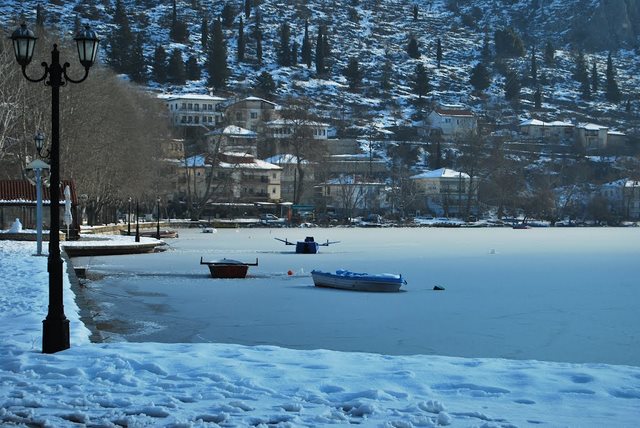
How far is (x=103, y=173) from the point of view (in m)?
64.9

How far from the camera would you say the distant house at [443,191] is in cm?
13912

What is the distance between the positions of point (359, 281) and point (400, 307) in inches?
225

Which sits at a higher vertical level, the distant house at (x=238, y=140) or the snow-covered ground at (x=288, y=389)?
the distant house at (x=238, y=140)

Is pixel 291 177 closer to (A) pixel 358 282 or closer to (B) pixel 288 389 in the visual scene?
(A) pixel 358 282

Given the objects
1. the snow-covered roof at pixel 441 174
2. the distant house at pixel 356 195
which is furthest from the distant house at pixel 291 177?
the snow-covered roof at pixel 441 174

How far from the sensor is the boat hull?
29.5 metres

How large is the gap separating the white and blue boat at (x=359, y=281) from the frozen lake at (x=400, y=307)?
2.06 ft

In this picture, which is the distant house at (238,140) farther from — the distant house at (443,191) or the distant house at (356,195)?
the distant house at (443,191)

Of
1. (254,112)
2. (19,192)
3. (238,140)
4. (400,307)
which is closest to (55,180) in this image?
(400,307)

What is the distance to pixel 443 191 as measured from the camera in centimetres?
14325

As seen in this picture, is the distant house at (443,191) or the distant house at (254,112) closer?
the distant house at (443,191)

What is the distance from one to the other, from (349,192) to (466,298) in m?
94.0

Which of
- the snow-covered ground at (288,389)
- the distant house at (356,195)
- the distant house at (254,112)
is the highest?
the distant house at (254,112)

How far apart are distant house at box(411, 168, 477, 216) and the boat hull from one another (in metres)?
106
